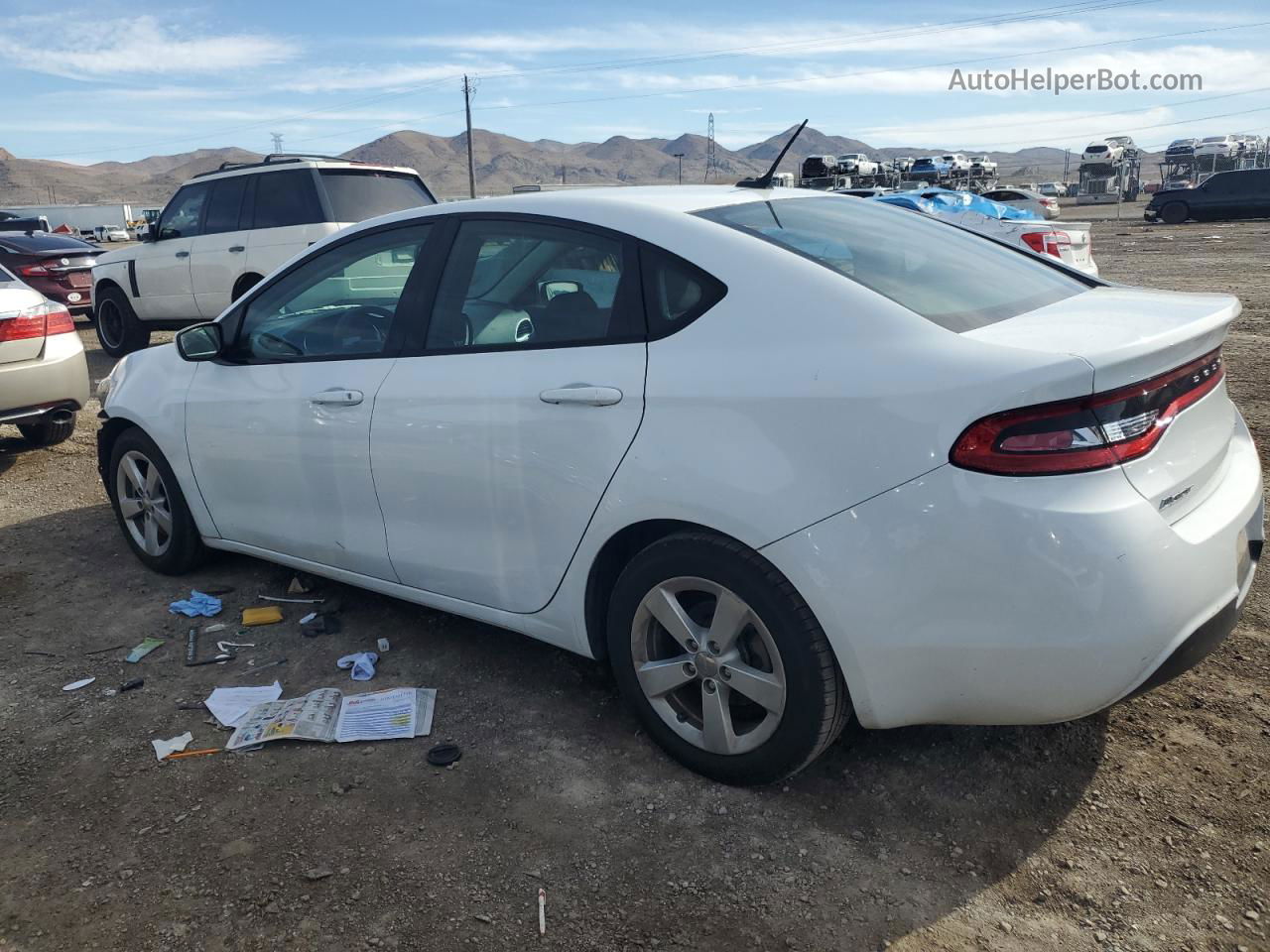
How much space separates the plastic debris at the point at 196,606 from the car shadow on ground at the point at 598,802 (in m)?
0.52

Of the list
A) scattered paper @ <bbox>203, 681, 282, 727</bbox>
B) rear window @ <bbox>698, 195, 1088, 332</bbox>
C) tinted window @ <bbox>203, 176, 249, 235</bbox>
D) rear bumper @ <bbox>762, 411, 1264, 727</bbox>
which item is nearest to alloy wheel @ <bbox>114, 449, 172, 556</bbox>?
scattered paper @ <bbox>203, 681, 282, 727</bbox>

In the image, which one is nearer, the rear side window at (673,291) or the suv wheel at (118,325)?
the rear side window at (673,291)

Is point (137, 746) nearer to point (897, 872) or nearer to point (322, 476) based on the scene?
point (322, 476)

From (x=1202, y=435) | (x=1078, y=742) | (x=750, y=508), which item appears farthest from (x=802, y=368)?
(x=1078, y=742)

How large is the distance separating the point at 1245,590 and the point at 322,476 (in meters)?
2.95

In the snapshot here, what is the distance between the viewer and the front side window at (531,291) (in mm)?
2996

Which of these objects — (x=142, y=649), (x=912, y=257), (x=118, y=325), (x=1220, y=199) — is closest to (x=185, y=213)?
(x=118, y=325)

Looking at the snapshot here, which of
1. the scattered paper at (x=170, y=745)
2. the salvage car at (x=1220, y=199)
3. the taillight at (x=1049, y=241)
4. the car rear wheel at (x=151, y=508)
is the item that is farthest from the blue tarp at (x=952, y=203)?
the salvage car at (x=1220, y=199)

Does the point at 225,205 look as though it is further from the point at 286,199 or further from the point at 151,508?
the point at 151,508

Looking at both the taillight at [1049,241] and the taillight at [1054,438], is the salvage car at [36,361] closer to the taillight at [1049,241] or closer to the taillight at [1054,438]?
the taillight at [1054,438]

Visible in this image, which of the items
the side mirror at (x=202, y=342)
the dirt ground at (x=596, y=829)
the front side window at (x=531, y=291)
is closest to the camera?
the dirt ground at (x=596, y=829)

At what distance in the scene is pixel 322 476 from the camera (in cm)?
375

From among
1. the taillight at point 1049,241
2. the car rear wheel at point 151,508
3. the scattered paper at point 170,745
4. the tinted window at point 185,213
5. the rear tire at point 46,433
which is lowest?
the scattered paper at point 170,745

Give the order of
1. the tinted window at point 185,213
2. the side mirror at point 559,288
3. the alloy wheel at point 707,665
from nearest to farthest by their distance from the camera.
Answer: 1. the alloy wheel at point 707,665
2. the side mirror at point 559,288
3. the tinted window at point 185,213
